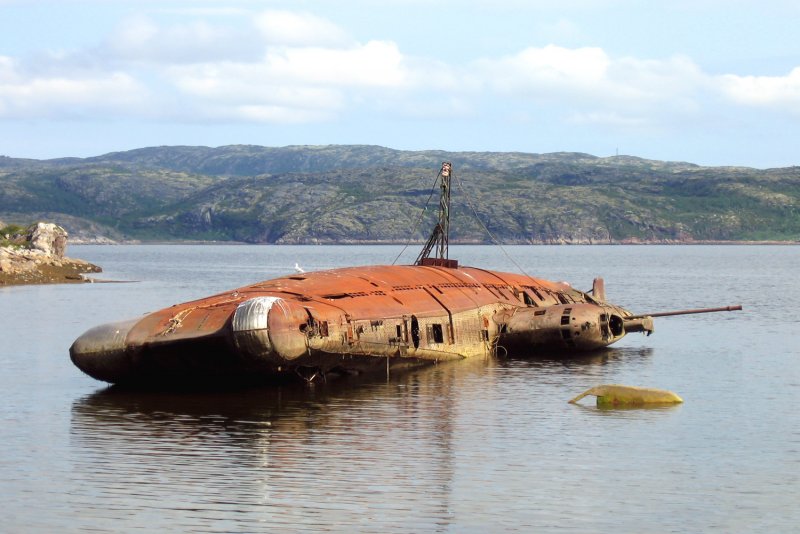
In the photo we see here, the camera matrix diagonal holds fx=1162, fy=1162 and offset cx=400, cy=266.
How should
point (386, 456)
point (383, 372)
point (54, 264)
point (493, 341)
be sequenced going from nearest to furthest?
point (386, 456) → point (383, 372) → point (493, 341) → point (54, 264)

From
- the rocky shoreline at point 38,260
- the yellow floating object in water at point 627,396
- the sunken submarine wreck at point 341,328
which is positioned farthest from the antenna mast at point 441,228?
the rocky shoreline at point 38,260

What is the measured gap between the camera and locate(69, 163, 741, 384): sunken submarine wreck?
42.7 metres

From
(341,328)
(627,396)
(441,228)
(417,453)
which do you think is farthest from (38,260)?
(417,453)

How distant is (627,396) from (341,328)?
11275mm

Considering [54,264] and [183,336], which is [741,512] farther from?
[54,264]

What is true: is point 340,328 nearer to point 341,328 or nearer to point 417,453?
point 341,328

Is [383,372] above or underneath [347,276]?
underneath

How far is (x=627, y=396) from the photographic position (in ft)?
143

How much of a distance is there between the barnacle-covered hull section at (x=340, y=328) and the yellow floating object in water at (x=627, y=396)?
9.65 metres

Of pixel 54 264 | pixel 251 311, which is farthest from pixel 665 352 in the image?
pixel 54 264

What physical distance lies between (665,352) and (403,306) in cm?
1995

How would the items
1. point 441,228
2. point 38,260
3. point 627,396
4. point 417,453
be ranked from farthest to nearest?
point 38,260, point 441,228, point 627,396, point 417,453

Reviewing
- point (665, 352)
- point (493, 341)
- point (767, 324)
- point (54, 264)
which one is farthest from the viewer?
point (54, 264)

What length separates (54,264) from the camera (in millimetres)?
140625
